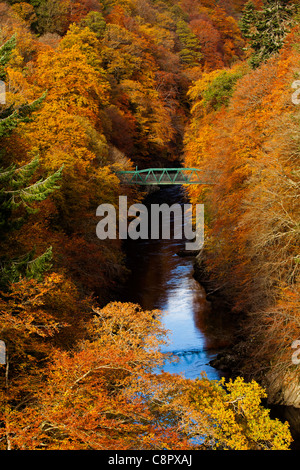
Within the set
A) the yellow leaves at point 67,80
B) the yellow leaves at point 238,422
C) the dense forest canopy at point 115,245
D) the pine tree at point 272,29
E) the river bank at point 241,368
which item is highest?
the pine tree at point 272,29

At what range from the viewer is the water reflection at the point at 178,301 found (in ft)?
57.6

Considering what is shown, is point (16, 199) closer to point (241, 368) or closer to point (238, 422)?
point (238, 422)

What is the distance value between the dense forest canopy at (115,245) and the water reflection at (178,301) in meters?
1.03

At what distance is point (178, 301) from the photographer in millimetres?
22453

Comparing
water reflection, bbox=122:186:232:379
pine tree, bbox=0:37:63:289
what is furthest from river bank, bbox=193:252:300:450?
pine tree, bbox=0:37:63:289

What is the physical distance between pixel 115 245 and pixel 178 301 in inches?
177

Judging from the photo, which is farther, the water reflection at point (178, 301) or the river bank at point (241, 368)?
the water reflection at point (178, 301)

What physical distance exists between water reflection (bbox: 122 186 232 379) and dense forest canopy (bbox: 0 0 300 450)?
1031 millimetres

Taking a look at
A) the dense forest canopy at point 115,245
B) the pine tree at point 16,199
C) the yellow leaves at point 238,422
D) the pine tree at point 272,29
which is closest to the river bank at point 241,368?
the dense forest canopy at point 115,245

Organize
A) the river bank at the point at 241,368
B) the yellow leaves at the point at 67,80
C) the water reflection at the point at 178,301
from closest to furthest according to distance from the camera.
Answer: the river bank at the point at 241,368, the water reflection at the point at 178,301, the yellow leaves at the point at 67,80

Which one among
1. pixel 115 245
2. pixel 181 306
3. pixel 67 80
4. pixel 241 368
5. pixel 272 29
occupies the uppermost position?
pixel 272 29

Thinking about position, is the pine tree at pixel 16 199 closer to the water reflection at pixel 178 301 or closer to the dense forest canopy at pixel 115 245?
the dense forest canopy at pixel 115 245

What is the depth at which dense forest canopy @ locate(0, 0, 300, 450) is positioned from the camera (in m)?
9.77

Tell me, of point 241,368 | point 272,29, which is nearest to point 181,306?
point 241,368
